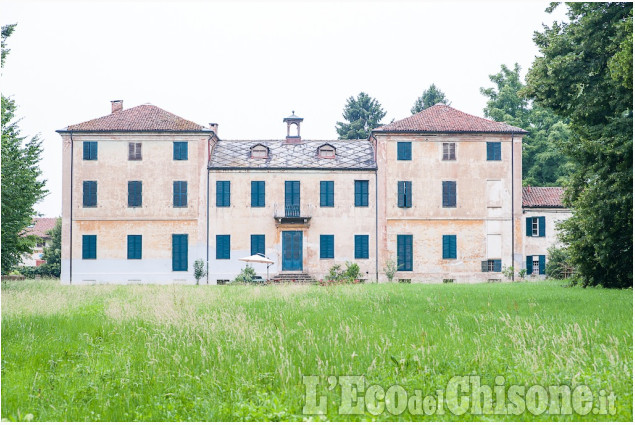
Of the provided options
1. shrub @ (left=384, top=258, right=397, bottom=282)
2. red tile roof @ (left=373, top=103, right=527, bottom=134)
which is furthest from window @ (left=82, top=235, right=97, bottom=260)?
red tile roof @ (left=373, top=103, right=527, bottom=134)

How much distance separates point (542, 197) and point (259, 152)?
15.5 metres

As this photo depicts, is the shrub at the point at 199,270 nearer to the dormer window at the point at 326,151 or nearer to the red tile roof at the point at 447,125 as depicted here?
the dormer window at the point at 326,151

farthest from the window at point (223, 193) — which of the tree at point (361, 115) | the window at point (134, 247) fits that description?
the tree at point (361, 115)

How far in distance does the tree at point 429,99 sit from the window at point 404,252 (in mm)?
26324

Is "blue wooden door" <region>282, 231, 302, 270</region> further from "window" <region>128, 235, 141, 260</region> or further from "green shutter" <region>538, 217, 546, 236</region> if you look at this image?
"green shutter" <region>538, 217, 546, 236</region>

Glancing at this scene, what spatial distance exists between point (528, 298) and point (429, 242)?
1625 cm

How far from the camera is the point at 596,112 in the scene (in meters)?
19.3

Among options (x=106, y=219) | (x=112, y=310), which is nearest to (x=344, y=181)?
(x=106, y=219)

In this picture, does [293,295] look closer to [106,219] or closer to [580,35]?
[580,35]

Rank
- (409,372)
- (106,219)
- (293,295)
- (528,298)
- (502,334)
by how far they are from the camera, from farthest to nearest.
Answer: (106,219)
(293,295)
(528,298)
(502,334)
(409,372)

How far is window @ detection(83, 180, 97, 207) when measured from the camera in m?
32.1

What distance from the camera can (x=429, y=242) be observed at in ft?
107

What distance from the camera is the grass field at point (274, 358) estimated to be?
22.1ft

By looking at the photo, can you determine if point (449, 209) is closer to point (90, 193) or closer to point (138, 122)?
point (138, 122)
